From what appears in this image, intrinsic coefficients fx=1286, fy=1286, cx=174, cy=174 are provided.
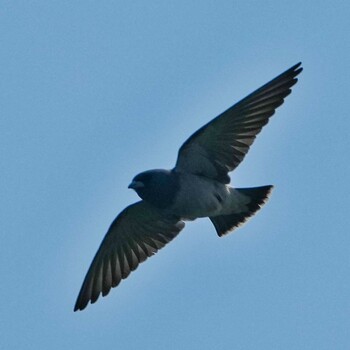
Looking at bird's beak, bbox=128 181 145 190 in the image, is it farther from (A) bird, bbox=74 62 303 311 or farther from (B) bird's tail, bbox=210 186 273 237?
(B) bird's tail, bbox=210 186 273 237

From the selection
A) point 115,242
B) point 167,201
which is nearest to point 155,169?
point 167,201

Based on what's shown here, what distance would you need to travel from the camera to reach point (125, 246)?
2373cm

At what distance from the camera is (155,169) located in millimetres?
22125

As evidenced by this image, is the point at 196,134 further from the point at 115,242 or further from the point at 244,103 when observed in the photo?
the point at 115,242

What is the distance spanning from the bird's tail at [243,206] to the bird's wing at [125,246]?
31.2 inches

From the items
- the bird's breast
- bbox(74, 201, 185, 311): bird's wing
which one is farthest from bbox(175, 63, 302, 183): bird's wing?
bbox(74, 201, 185, 311): bird's wing

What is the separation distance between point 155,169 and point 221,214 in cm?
Answer: 149

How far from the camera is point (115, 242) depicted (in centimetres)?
2384

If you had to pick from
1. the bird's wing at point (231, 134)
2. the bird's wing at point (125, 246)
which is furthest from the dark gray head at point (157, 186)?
the bird's wing at point (125, 246)

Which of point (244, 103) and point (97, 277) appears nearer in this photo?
point (244, 103)

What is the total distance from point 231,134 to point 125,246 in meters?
3.32

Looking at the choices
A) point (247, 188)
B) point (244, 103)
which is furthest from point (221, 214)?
point (244, 103)

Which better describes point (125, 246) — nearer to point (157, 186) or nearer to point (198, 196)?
point (157, 186)

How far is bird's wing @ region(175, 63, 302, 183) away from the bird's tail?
0.55 metres
